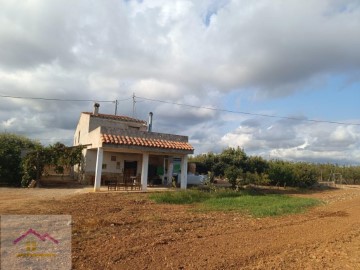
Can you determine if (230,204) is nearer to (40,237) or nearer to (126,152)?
(126,152)

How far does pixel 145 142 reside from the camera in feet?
68.2

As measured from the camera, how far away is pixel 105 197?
1661cm

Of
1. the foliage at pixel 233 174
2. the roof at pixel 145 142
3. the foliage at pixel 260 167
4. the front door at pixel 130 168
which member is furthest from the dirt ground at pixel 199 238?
the foliage at pixel 260 167

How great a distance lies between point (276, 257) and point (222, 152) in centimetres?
2319

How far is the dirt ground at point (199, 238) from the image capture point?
667 cm

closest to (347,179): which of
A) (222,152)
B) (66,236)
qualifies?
(222,152)

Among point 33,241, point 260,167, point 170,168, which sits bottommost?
point 33,241

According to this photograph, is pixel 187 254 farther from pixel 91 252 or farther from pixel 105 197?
pixel 105 197

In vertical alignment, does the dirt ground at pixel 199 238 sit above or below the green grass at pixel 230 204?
below

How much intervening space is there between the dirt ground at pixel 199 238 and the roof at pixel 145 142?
602 centimetres

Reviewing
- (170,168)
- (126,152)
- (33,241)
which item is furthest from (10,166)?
(33,241)

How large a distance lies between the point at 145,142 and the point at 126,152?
2.89 m

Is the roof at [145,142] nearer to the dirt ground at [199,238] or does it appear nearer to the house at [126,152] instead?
the house at [126,152]

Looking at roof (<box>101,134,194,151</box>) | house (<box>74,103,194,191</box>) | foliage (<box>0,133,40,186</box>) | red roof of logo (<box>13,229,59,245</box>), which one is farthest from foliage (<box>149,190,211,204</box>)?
foliage (<box>0,133,40,186</box>)
